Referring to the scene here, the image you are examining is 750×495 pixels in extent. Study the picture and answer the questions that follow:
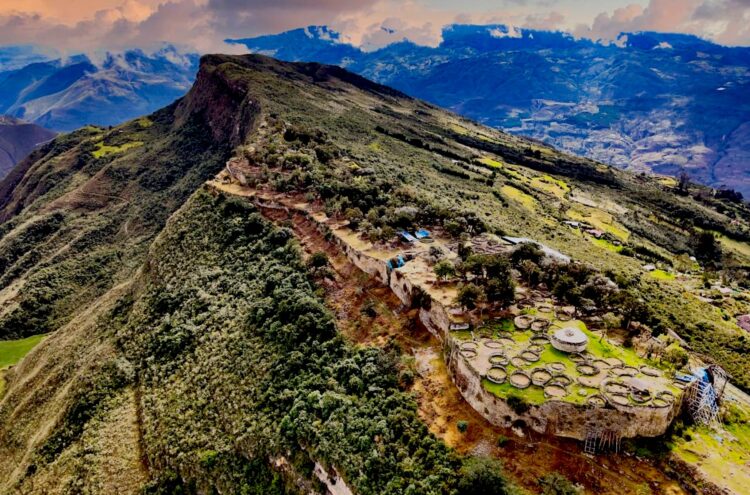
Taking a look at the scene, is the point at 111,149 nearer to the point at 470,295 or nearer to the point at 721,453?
the point at 470,295

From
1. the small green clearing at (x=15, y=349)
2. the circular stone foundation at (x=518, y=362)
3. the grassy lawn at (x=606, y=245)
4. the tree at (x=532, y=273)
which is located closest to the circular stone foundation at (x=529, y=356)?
the circular stone foundation at (x=518, y=362)

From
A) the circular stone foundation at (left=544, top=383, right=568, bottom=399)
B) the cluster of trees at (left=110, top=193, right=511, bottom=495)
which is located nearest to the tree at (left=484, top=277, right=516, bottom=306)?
the cluster of trees at (left=110, top=193, right=511, bottom=495)

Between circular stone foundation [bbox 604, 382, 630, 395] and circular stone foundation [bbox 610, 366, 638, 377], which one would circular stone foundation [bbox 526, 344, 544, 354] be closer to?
circular stone foundation [bbox 610, 366, 638, 377]

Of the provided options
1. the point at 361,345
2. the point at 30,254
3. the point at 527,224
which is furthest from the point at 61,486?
the point at 30,254

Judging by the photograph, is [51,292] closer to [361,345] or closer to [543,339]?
[361,345]

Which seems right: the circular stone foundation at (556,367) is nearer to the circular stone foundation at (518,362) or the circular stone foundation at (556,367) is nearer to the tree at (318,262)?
the circular stone foundation at (518,362)

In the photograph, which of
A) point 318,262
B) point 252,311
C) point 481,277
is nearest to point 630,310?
point 481,277
